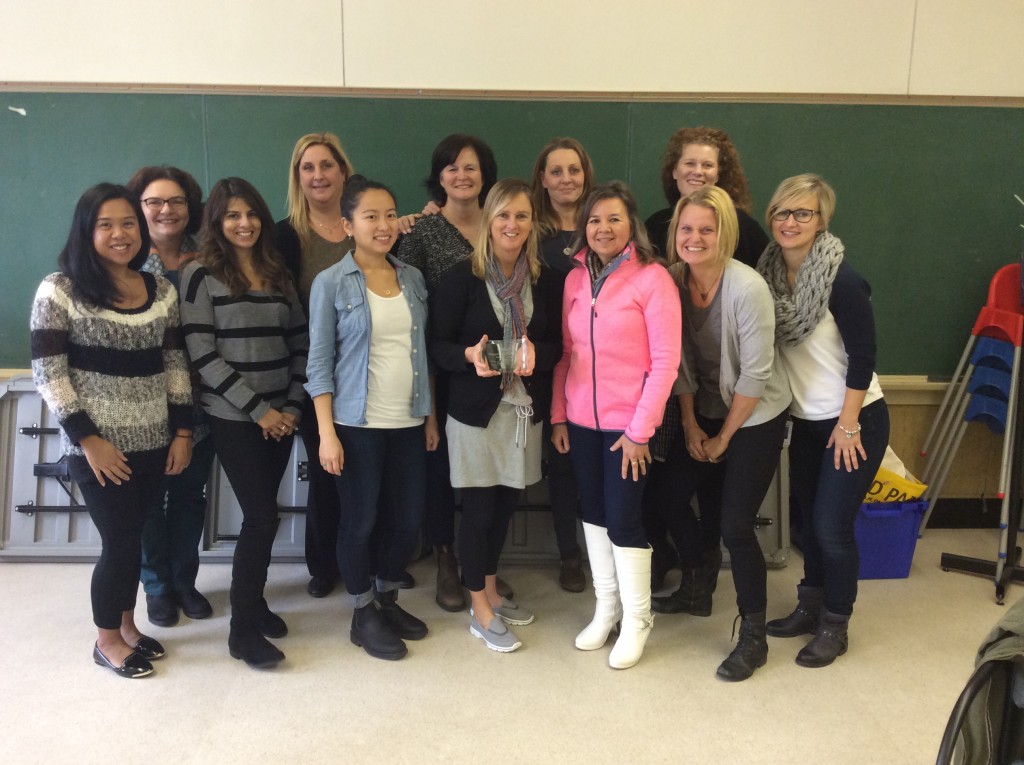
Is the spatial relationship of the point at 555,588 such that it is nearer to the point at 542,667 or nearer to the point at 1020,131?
the point at 542,667

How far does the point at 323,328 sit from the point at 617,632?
1.49 metres

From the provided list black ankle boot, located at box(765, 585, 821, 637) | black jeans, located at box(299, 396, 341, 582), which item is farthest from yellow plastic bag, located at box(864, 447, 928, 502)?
black jeans, located at box(299, 396, 341, 582)

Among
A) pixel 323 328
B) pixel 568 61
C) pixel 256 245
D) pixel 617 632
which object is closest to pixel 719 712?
pixel 617 632

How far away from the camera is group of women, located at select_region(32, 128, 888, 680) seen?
2.20m

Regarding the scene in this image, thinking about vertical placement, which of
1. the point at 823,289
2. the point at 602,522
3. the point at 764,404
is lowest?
the point at 602,522

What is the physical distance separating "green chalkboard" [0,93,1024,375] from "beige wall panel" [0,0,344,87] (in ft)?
0.34

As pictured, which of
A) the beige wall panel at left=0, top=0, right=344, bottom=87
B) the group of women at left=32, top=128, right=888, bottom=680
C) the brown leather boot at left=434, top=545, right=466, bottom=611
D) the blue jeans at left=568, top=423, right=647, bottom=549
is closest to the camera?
the group of women at left=32, top=128, right=888, bottom=680

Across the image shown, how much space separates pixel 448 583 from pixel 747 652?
113cm

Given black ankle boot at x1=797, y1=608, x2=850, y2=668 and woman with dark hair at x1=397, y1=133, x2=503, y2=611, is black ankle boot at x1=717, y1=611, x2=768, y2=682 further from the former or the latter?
woman with dark hair at x1=397, y1=133, x2=503, y2=611

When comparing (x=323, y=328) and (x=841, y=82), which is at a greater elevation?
(x=841, y=82)

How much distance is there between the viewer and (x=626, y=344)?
2223 mm

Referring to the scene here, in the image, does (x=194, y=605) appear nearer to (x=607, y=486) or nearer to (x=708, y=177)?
(x=607, y=486)

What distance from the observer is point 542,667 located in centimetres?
241

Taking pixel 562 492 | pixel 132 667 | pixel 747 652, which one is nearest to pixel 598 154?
pixel 562 492
